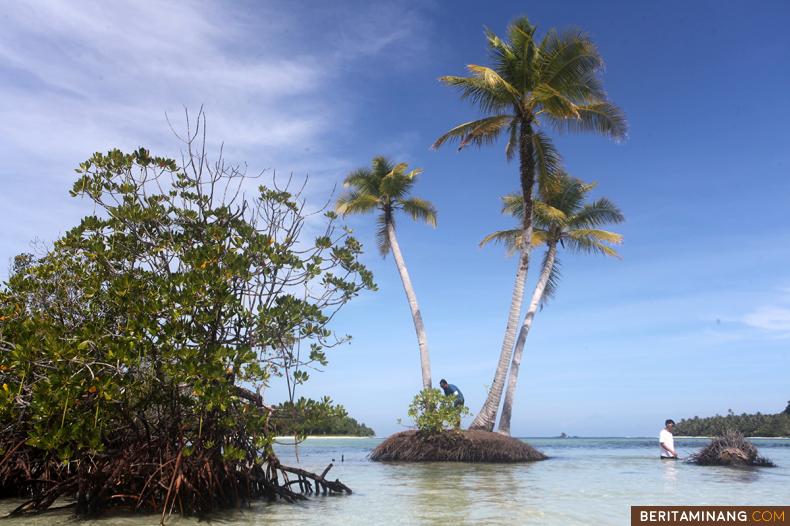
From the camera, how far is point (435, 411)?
71.3 ft

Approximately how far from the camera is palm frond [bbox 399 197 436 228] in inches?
1126

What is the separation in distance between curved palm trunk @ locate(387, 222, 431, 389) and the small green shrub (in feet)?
9.51

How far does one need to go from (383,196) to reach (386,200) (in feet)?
0.80

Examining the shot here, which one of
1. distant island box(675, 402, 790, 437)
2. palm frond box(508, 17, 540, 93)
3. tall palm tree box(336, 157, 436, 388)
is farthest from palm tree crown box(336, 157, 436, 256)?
distant island box(675, 402, 790, 437)

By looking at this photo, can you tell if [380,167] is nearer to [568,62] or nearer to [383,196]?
→ [383,196]

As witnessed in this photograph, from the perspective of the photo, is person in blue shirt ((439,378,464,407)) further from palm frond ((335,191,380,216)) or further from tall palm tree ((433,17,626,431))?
palm frond ((335,191,380,216))

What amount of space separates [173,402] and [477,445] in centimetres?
1477

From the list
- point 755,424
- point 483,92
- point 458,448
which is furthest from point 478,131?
point 755,424

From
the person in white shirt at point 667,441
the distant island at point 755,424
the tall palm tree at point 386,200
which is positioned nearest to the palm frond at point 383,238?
the tall palm tree at point 386,200

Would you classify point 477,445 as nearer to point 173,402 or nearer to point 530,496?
point 530,496

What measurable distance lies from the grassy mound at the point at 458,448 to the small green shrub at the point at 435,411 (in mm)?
350

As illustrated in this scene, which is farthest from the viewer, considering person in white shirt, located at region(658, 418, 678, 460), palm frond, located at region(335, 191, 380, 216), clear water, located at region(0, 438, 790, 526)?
palm frond, located at region(335, 191, 380, 216)

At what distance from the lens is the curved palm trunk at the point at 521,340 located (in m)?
26.0

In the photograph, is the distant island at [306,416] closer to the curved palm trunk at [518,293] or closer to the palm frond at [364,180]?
the curved palm trunk at [518,293]
